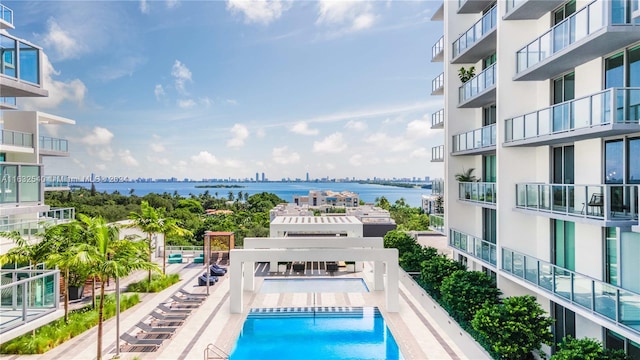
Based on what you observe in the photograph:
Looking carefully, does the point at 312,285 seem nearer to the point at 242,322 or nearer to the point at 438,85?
the point at 242,322

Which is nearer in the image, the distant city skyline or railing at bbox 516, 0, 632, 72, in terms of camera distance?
railing at bbox 516, 0, 632, 72

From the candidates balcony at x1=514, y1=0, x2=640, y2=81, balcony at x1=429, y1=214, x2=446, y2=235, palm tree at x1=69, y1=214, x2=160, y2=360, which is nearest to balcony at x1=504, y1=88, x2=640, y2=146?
balcony at x1=514, y1=0, x2=640, y2=81

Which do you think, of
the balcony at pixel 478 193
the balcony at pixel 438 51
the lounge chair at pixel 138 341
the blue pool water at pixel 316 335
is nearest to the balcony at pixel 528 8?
the balcony at pixel 478 193

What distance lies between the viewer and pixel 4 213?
13.7 metres

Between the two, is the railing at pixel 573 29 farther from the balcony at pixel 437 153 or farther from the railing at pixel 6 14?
the railing at pixel 6 14

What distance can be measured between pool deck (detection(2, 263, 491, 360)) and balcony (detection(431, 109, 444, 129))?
889cm

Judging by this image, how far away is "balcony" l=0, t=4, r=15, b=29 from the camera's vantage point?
16.0 meters

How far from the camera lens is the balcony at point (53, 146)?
794 inches

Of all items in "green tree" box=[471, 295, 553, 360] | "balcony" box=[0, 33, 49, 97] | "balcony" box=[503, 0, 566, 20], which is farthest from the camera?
"balcony" box=[503, 0, 566, 20]

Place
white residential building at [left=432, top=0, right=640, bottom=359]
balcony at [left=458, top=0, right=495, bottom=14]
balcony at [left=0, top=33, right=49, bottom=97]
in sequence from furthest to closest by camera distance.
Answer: balcony at [left=458, top=0, right=495, bottom=14] → balcony at [left=0, top=33, right=49, bottom=97] → white residential building at [left=432, top=0, right=640, bottom=359]

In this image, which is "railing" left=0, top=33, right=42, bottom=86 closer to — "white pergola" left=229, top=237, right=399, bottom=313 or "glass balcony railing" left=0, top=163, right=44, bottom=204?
"glass balcony railing" left=0, top=163, right=44, bottom=204

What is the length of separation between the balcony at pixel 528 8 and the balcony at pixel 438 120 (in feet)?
27.7

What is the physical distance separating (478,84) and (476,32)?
237 cm

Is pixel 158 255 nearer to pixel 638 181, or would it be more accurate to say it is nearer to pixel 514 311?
pixel 514 311
